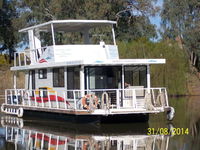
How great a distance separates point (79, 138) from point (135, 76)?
17.1 ft

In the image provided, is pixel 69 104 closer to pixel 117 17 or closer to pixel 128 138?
pixel 128 138

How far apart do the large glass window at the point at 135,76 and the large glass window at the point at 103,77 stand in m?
0.36

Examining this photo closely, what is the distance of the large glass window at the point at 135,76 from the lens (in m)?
19.6

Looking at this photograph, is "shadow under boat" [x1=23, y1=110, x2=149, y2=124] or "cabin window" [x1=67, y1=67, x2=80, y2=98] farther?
"cabin window" [x1=67, y1=67, x2=80, y2=98]

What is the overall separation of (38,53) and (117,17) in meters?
21.8

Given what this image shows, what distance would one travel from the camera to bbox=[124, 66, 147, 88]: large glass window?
64.3ft

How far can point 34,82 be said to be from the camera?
22219 millimetres

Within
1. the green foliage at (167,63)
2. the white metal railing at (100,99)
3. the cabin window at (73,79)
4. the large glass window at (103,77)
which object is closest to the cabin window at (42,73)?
the white metal railing at (100,99)

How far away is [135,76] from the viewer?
19594 millimetres

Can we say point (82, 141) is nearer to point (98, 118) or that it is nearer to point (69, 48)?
point (98, 118)

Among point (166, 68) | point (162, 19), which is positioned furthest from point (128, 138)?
point (162, 19)

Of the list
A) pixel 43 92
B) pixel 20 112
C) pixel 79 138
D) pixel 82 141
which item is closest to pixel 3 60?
pixel 20 112

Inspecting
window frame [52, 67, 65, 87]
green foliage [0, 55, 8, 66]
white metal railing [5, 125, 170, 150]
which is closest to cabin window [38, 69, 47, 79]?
window frame [52, 67, 65, 87]
